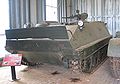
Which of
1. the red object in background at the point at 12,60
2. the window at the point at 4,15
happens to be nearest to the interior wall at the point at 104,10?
the window at the point at 4,15

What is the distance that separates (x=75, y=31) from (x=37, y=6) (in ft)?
10.4

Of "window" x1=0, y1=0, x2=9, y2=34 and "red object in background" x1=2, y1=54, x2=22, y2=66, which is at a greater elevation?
"window" x1=0, y1=0, x2=9, y2=34

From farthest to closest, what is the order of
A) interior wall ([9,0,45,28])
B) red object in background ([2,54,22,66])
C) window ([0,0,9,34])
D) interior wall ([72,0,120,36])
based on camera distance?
interior wall ([72,0,120,36]), interior wall ([9,0,45,28]), window ([0,0,9,34]), red object in background ([2,54,22,66])

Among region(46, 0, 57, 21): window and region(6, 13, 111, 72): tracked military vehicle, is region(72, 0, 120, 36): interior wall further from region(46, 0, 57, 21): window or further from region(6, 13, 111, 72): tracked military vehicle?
region(6, 13, 111, 72): tracked military vehicle

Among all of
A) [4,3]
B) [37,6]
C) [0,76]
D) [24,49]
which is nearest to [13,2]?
[4,3]

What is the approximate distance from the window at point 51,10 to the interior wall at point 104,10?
7.47ft

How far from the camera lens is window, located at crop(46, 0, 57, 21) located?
23.7 ft

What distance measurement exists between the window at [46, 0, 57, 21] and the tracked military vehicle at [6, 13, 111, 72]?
10.7ft

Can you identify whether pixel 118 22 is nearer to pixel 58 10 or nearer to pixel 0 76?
pixel 58 10

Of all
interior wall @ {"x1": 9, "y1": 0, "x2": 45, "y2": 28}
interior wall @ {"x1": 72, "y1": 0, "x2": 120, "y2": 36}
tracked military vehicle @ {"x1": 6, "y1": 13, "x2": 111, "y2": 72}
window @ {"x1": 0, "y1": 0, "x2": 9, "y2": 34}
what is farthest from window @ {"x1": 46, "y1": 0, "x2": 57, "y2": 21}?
tracked military vehicle @ {"x1": 6, "y1": 13, "x2": 111, "y2": 72}

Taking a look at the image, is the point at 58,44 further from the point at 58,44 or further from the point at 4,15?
the point at 4,15

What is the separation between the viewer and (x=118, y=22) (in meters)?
9.72

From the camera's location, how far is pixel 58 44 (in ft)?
10.6

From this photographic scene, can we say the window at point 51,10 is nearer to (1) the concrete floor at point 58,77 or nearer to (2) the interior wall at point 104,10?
(2) the interior wall at point 104,10
